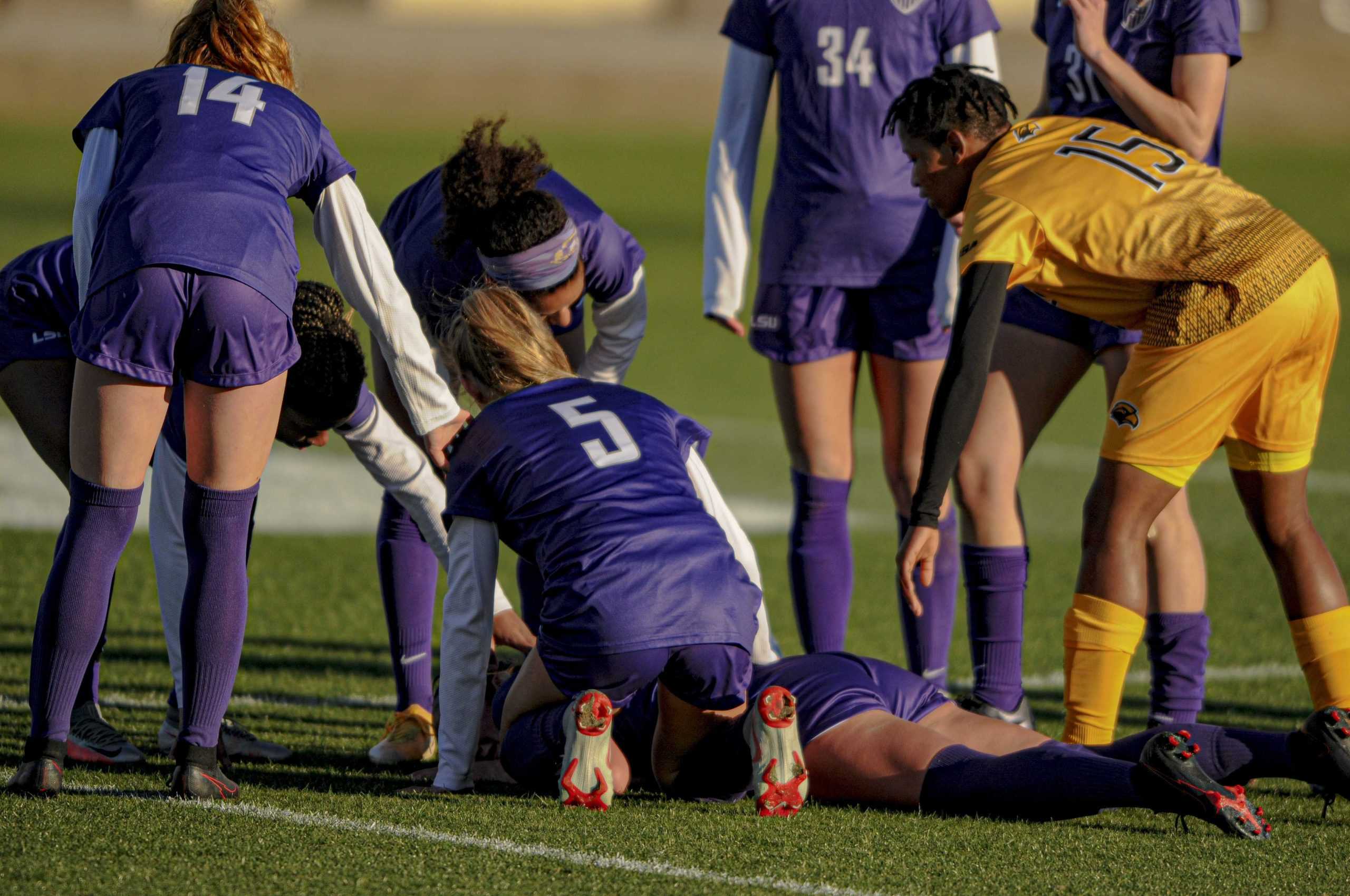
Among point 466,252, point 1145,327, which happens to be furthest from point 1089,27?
point 466,252

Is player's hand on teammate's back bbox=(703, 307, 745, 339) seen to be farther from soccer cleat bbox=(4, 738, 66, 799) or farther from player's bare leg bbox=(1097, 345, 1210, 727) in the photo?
soccer cleat bbox=(4, 738, 66, 799)

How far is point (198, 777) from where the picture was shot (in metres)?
3.48

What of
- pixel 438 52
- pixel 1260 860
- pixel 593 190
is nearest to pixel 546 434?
pixel 1260 860

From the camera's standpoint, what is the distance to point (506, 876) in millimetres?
3002

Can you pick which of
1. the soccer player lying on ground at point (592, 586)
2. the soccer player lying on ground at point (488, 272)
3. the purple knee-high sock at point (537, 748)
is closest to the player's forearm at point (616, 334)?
the soccer player lying on ground at point (488, 272)

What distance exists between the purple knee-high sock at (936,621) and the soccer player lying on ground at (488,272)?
3.68 feet

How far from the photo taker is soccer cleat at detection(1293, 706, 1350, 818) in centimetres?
331

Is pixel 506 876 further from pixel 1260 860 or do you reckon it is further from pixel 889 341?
pixel 889 341

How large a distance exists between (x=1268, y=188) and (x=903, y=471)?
27290 millimetres

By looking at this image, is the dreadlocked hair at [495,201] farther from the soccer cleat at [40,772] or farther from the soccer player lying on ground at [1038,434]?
the soccer cleat at [40,772]

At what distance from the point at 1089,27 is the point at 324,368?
217cm

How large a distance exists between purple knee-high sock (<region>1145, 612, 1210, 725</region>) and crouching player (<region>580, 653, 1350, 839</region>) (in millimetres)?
802

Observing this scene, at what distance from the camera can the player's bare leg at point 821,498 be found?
15.7 ft

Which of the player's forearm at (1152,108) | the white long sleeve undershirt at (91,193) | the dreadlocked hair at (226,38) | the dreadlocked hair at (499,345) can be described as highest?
the dreadlocked hair at (226,38)
